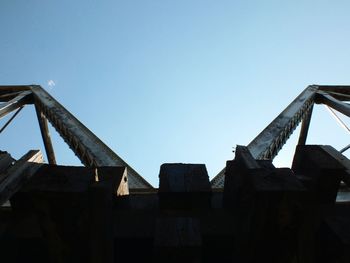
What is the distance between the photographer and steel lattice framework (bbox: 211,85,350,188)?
4074 millimetres

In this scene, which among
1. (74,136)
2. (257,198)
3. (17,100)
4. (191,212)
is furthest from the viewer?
(17,100)

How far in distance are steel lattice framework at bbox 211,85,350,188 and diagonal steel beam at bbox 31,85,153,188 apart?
95 centimetres

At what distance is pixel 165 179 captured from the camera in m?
2.18

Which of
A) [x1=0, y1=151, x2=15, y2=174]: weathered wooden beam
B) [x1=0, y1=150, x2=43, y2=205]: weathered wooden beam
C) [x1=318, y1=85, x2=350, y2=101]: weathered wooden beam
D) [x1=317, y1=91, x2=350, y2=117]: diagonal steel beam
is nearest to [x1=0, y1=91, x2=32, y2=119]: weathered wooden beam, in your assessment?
[x1=0, y1=151, x2=15, y2=174]: weathered wooden beam

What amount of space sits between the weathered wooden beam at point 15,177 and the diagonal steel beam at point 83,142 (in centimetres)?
113

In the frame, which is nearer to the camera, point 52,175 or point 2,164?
point 52,175

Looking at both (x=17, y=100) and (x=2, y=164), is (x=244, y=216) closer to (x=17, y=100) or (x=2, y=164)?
(x=2, y=164)

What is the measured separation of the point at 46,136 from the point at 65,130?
2.15 meters

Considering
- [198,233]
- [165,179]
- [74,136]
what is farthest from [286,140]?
[198,233]

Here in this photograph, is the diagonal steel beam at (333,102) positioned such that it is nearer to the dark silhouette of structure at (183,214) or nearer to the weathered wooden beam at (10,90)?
the dark silhouette of structure at (183,214)

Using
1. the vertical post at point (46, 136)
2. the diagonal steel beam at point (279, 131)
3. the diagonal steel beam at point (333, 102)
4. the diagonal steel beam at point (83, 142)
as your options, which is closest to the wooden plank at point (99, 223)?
the diagonal steel beam at point (83, 142)

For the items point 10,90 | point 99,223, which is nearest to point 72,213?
point 99,223

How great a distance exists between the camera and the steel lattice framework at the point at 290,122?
407 centimetres

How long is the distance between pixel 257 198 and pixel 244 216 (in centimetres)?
23
